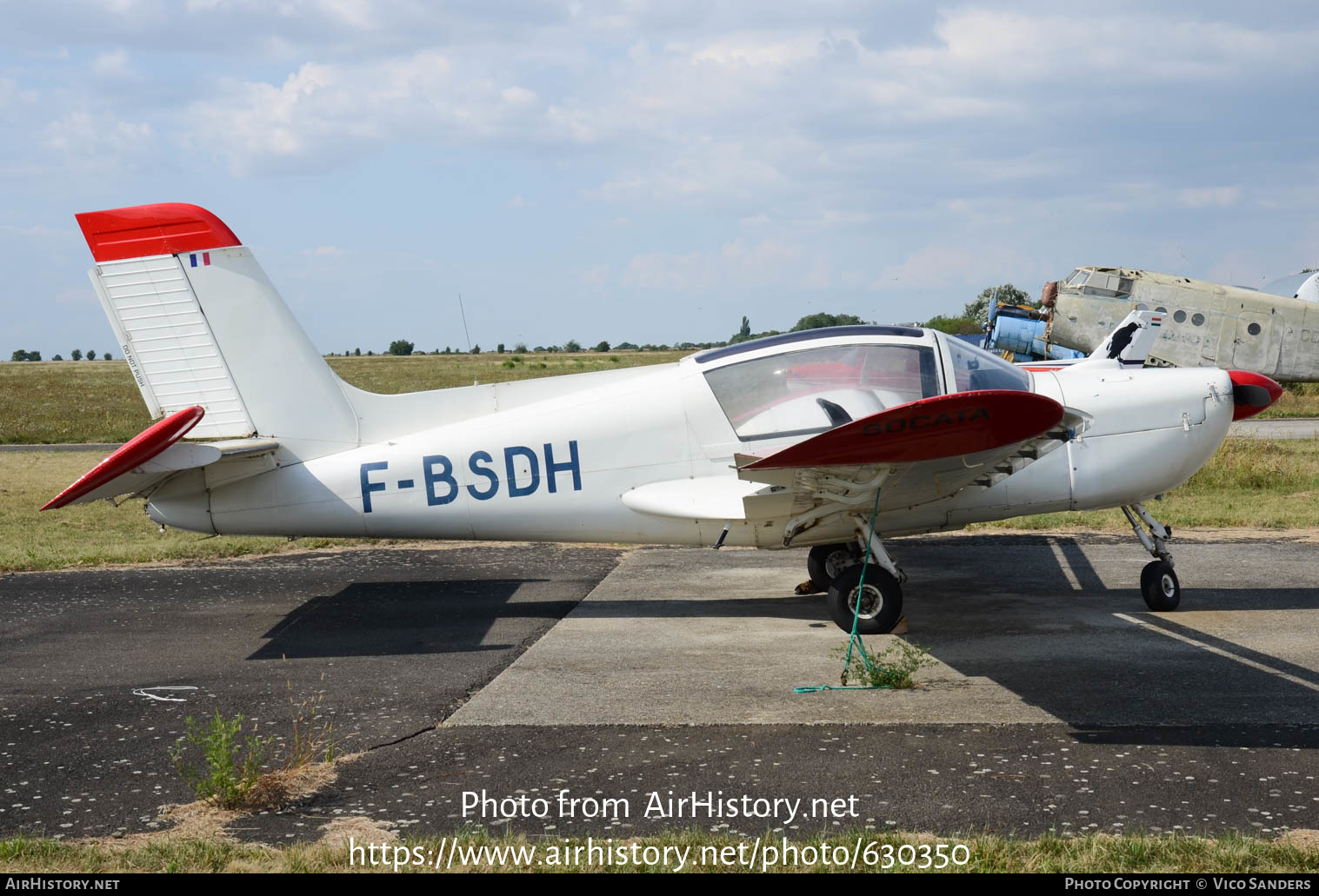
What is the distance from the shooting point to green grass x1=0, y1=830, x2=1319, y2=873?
13.0ft

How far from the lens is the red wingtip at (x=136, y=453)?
7098 mm

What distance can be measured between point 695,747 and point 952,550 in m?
6.82

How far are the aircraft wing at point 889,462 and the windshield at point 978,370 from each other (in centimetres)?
65

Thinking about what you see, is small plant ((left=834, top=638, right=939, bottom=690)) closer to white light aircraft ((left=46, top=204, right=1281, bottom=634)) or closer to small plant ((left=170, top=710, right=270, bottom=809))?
white light aircraft ((left=46, top=204, right=1281, bottom=634))

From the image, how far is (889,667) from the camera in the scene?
21.9 ft

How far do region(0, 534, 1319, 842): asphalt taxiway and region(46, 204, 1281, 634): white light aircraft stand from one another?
→ 2.69 feet

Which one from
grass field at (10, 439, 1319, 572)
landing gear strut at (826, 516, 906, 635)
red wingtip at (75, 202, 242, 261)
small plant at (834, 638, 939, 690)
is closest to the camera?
small plant at (834, 638, 939, 690)

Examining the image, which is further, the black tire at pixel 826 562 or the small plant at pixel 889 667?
the black tire at pixel 826 562

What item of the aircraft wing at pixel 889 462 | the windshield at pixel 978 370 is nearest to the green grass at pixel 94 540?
the aircraft wing at pixel 889 462

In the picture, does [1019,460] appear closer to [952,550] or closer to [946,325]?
[952,550]

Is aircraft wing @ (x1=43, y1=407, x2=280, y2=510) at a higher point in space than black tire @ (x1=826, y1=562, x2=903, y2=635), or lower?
higher

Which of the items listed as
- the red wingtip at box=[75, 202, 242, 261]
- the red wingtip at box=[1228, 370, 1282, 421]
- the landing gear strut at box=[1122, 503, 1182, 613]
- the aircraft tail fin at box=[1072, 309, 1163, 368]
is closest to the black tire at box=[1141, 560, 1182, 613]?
the landing gear strut at box=[1122, 503, 1182, 613]

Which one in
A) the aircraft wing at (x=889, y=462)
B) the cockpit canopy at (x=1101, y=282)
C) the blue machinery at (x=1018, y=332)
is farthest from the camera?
the blue machinery at (x=1018, y=332)

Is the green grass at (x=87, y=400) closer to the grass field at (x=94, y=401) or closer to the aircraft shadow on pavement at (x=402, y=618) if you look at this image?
the grass field at (x=94, y=401)
